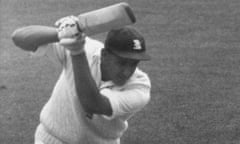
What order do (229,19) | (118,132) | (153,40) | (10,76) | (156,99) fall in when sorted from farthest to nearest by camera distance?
(229,19)
(153,40)
(10,76)
(156,99)
(118,132)

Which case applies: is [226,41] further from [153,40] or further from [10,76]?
[10,76]

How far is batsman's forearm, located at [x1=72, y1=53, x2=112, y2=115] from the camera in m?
3.31

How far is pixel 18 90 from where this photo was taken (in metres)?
7.70

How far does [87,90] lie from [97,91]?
0.08 metres

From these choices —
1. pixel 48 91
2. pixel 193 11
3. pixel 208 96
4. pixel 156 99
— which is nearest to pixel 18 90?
pixel 48 91

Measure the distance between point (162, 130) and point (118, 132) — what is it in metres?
2.49

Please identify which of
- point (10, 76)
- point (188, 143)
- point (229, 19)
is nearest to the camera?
point (188, 143)

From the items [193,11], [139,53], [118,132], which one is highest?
[139,53]

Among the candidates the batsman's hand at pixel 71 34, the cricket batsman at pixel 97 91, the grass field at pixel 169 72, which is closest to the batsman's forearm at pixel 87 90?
the cricket batsman at pixel 97 91

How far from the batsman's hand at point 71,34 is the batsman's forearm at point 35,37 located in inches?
10.4

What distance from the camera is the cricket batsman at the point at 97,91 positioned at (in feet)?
11.8

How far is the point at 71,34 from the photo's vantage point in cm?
314

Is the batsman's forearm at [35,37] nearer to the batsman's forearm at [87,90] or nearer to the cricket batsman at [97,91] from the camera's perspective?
the cricket batsman at [97,91]

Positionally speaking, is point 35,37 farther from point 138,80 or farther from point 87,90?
point 138,80
